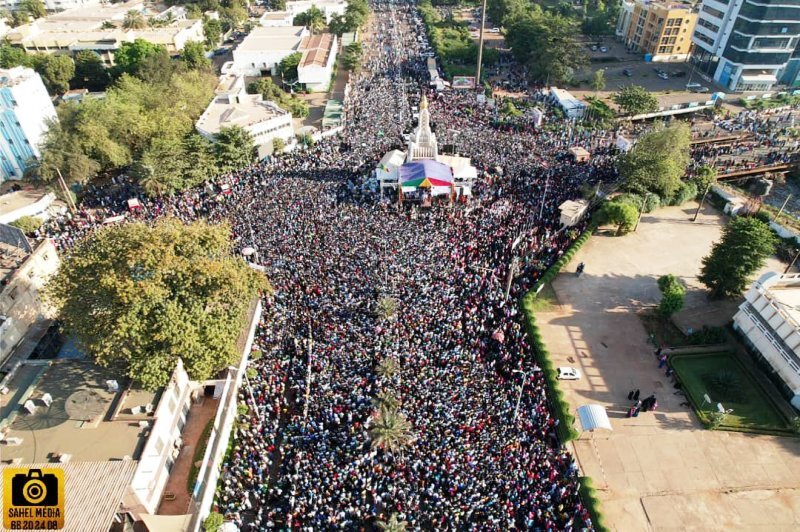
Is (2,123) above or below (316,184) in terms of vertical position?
above

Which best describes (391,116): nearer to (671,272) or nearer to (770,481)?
(671,272)

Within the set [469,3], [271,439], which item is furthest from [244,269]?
[469,3]

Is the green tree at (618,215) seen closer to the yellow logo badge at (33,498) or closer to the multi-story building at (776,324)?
the multi-story building at (776,324)

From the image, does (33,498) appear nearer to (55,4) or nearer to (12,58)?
(12,58)

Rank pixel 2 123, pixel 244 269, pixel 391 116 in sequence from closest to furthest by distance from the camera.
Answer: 1. pixel 244 269
2. pixel 2 123
3. pixel 391 116

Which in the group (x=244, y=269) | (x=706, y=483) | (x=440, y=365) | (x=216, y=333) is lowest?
(x=706, y=483)

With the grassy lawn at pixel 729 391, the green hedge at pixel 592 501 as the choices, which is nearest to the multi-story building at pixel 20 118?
the green hedge at pixel 592 501

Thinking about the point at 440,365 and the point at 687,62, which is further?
the point at 687,62
